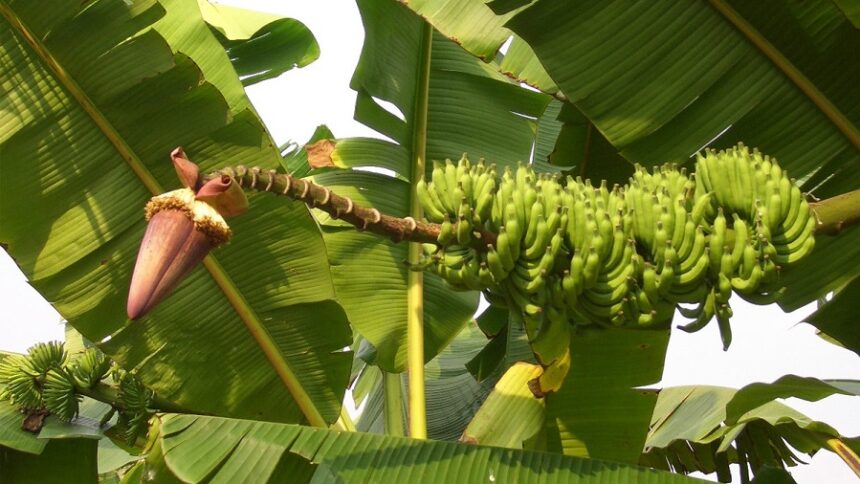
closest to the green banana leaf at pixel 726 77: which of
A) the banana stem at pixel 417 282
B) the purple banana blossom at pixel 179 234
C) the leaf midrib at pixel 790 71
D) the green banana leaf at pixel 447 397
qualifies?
the leaf midrib at pixel 790 71

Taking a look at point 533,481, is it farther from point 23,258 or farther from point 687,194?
point 23,258

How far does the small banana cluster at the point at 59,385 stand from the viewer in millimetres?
2275

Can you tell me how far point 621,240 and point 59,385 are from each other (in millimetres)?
1647

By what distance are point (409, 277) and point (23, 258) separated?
1.11 meters

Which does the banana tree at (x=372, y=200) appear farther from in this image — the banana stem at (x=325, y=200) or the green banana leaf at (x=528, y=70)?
the banana stem at (x=325, y=200)

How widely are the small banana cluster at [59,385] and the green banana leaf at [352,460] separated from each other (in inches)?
24.5

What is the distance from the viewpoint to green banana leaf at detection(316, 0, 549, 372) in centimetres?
270

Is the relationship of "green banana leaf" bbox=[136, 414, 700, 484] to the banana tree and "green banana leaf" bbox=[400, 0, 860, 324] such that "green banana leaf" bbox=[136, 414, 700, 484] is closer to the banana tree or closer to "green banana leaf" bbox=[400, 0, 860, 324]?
the banana tree

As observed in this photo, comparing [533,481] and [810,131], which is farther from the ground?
[810,131]

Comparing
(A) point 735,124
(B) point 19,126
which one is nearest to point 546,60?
(A) point 735,124

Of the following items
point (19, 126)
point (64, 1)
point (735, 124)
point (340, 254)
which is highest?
point (64, 1)

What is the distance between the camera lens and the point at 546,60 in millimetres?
1986

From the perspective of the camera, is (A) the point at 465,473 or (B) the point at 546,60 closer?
(A) the point at 465,473

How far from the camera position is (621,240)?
1361mm
